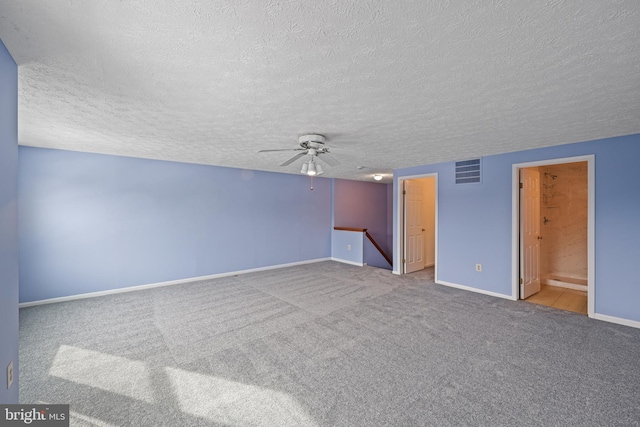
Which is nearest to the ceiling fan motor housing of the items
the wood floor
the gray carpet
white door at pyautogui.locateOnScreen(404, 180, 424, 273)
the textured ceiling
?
the textured ceiling

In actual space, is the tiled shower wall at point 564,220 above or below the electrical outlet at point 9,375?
above

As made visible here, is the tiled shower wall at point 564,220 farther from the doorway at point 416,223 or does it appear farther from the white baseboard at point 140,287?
the white baseboard at point 140,287

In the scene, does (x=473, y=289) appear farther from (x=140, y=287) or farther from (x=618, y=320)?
(x=140, y=287)

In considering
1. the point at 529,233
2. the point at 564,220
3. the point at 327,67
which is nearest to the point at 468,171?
the point at 529,233

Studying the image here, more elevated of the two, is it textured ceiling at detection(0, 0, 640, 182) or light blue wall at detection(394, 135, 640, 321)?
textured ceiling at detection(0, 0, 640, 182)

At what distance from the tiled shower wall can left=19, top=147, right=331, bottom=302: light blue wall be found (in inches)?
207

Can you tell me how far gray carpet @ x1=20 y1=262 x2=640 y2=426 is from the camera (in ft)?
5.85

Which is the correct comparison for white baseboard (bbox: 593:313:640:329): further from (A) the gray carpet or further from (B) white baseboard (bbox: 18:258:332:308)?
(B) white baseboard (bbox: 18:258:332:308)

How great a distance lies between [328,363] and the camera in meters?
2.34

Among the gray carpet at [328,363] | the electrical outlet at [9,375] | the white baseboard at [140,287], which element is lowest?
the gray carpet at [328,363]

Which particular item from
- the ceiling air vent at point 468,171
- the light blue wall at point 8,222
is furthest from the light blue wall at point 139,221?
the ceiling air vent at point 468,171

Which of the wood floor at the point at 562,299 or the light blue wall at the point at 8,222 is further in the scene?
the wood floor at the point at 562,299

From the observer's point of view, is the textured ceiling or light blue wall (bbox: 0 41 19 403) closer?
the textured ceiling

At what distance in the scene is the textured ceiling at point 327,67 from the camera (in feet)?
3.97
